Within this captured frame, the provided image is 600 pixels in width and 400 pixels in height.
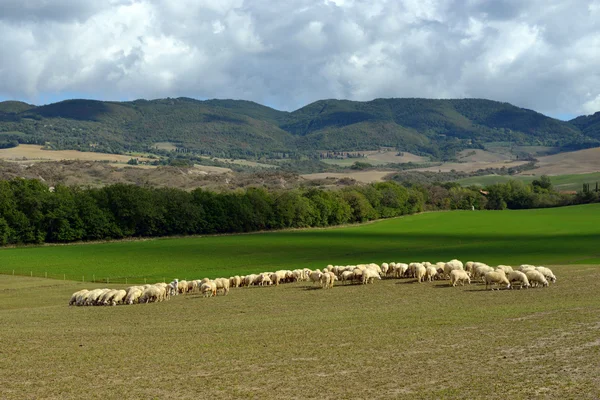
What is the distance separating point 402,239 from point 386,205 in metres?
53.5

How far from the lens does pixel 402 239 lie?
91250mm

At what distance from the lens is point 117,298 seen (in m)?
39.8

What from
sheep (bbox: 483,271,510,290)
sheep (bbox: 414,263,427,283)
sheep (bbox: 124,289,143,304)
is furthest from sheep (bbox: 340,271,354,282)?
sheep (bbox: 124,289,143,304)

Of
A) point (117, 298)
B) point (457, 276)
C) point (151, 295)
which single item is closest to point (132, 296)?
point (117, 298)

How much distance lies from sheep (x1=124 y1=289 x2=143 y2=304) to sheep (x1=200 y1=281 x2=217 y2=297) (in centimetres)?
387

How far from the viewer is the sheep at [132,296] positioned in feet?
130

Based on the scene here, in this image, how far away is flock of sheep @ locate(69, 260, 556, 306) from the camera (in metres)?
37.9

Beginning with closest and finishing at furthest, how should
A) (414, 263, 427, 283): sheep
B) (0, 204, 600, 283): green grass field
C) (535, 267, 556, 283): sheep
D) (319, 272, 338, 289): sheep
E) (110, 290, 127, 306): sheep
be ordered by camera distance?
(535, 267, 556, 283): sheep < (110, 290, 127, 306): sheep < (414, 263, 427, 283): sheep < (319, 272, 338, 289): sheep < (0, 204, 600, 283): green grass field

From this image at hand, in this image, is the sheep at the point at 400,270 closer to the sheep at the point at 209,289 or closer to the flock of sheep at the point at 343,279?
the flock of sheep at the point at 343,279

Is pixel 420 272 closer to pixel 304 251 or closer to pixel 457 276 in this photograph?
pixel 457 276

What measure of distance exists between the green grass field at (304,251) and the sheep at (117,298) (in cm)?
1543

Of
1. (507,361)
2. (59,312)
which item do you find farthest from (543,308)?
(59,312)

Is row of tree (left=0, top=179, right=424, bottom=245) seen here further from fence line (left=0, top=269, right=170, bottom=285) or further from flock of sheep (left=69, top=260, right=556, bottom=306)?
flock of sheep (left=69, top=260, right=556, bottom=306)

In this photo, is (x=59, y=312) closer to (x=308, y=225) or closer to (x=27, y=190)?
(x=27, y=190)
